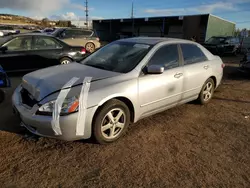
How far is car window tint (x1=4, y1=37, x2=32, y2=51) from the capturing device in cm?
689

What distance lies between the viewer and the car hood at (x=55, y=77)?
2967 mm

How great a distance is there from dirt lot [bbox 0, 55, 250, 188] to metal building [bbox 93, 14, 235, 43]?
21886mm

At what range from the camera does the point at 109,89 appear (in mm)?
3035

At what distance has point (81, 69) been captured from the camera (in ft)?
11.9

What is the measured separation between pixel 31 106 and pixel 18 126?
0.90 meters

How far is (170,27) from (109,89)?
3129 centimetres

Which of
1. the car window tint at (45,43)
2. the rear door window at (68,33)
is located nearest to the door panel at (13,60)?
the car window tint at (45,43)

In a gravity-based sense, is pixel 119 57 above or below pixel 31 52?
above

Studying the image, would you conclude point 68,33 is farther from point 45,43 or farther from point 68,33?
point 45,43

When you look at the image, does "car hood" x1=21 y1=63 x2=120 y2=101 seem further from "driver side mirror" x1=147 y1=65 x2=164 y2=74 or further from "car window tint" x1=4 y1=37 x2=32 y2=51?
"car window tint" x1=4 y1=37 x2=32 y2=51

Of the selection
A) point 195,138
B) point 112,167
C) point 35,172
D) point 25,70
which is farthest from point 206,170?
point 25,70

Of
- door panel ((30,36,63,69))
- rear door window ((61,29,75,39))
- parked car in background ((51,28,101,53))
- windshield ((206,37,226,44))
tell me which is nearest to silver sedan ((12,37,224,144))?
door panel ((30,36,63,69))

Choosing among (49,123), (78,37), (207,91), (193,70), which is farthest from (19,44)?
(78,37)

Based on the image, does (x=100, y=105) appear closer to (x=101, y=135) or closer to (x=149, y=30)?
(x=101, y=135)
